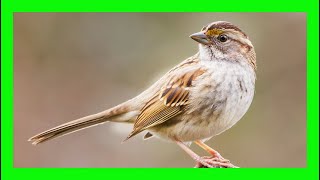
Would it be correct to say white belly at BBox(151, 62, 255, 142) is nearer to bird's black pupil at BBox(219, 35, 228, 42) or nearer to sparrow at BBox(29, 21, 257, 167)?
sparrow at BBox(29, 21, 257, 167)

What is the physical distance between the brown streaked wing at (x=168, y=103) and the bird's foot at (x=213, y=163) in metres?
0.47

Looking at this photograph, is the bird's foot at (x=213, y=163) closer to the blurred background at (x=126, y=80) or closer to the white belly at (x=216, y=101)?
the white belly at (x=216, y=101)

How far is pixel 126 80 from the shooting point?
9.45 meters

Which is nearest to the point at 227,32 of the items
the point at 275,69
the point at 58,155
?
the point at 275,69

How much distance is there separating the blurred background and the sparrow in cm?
186

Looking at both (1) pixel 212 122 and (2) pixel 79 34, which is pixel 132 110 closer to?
(1) pixel 212 122

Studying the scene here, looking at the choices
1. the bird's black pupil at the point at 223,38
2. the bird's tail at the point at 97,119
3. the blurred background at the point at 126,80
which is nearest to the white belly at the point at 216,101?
the bird's black pupil at the point at 223,38

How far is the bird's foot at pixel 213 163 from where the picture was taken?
635 cm

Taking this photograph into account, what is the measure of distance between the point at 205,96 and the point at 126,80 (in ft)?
10.1

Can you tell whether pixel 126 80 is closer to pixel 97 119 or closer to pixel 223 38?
pixel 97 119

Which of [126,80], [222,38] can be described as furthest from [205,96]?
[126,80]

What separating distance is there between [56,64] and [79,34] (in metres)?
0.58

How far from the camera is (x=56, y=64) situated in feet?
31.1

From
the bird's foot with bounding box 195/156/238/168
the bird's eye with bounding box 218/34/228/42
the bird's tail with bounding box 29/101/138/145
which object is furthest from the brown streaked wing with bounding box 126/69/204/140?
the bird's foot with bounding box 195/156/238/168
